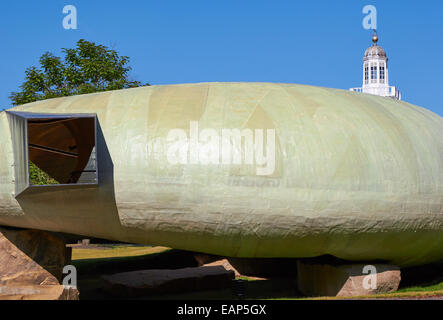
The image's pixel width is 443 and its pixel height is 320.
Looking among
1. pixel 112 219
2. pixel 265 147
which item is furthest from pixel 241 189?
pixel 112 219

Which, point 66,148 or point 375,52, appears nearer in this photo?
point 66,148

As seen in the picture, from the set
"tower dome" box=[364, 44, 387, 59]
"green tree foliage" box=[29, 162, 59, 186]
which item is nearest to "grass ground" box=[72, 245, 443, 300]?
"green tree foliage" box=[29, 162, 59, 186]

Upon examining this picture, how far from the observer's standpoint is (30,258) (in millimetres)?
14852

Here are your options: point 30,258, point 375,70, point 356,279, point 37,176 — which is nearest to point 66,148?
point 30,258

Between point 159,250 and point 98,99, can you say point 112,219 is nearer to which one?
point 98,99

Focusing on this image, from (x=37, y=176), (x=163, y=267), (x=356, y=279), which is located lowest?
(x=163, y=267)

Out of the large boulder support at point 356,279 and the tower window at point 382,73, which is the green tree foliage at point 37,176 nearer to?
the large boulder support at point 356,279

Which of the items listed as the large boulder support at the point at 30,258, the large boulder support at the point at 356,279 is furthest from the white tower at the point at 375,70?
the large boulder support at the point at 30,258

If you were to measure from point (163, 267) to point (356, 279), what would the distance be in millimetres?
11895

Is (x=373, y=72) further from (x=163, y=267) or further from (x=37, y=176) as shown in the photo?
(x=37, y=176)

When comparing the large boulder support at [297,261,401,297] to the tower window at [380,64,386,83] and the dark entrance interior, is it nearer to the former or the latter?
the dark entrance interior

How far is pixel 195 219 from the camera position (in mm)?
13156

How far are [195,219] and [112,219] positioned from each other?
7.19 feet

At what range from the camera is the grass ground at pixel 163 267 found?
1519 cm
